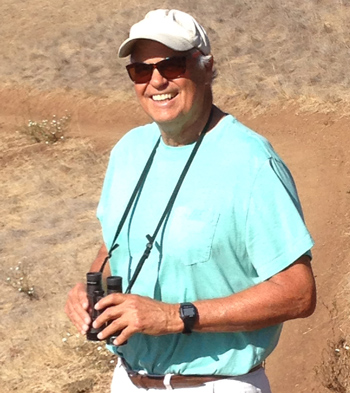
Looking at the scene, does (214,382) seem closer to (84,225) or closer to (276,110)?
(84,225)

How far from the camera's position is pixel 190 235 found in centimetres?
228

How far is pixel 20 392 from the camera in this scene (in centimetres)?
568

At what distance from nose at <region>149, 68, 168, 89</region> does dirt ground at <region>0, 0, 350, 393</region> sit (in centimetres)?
313

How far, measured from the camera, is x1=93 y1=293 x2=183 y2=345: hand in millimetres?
2154

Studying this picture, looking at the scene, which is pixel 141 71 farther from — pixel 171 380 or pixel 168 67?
pixel 171 380

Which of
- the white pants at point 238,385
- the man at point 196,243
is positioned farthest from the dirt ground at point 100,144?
the man at point 196,243

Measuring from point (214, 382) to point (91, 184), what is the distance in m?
7.72

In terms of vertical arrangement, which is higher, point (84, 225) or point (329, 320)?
point (329, 320)

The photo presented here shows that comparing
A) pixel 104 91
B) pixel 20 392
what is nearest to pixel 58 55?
pixel 104 91

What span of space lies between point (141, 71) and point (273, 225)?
2.12 feet

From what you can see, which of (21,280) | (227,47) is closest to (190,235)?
(21,280)

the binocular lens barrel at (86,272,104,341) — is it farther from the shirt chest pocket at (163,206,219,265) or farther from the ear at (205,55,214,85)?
the ear at (205,55,214,85)

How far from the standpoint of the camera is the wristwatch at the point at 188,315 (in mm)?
2156

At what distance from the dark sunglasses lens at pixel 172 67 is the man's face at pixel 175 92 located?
0.01 meters
